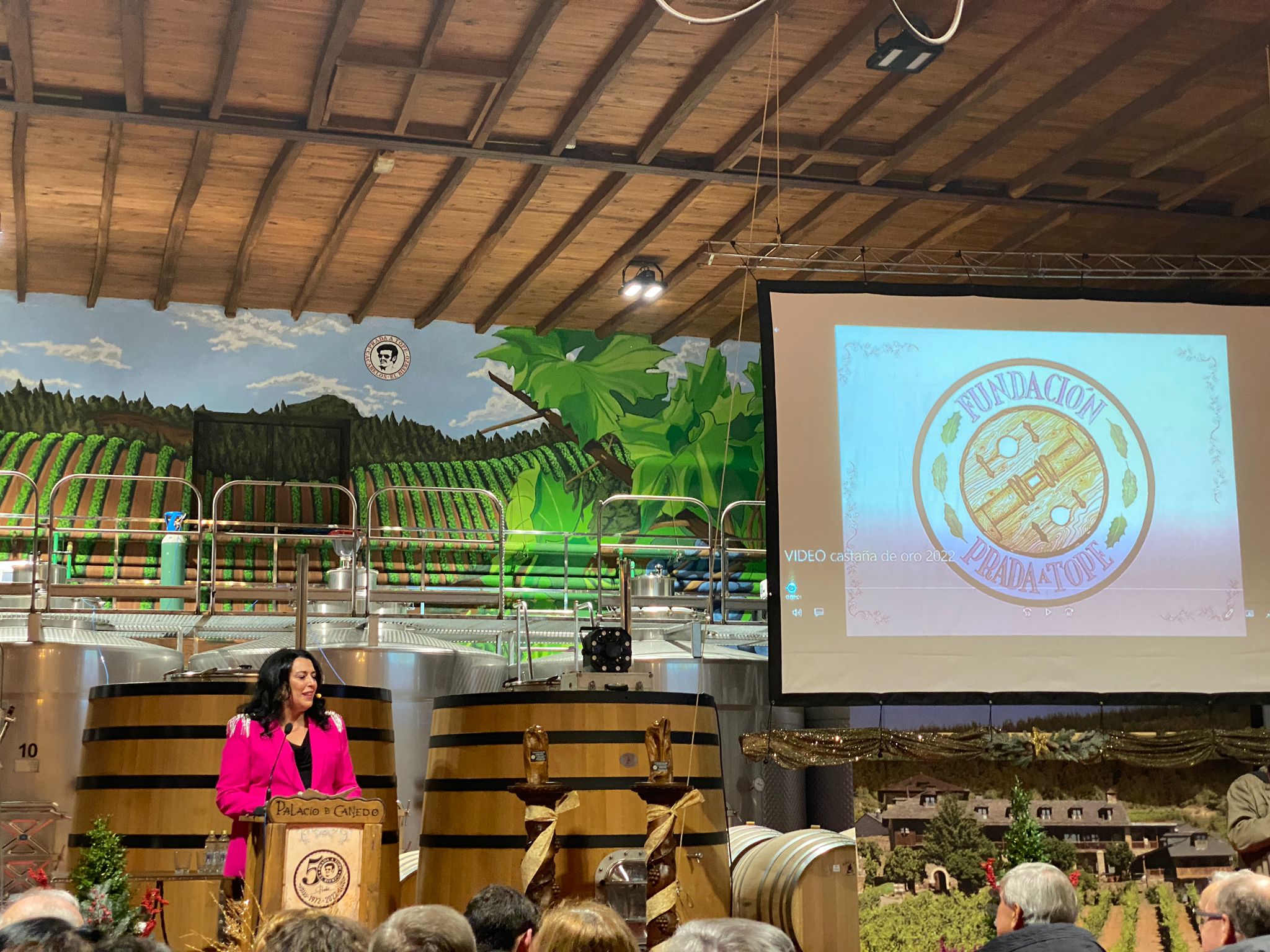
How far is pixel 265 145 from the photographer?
377 inches

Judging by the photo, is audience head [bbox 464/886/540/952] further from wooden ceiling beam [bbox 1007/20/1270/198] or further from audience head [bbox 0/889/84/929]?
wooden ceiling beam [bbox 1007/20/1270/198]

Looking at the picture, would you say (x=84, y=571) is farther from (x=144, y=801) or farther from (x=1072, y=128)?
(x=1072, y=128)

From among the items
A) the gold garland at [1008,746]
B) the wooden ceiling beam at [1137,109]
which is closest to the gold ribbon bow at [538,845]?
the gold garland at [1008,746]

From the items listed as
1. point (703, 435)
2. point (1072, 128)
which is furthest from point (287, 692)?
point (703, 435)

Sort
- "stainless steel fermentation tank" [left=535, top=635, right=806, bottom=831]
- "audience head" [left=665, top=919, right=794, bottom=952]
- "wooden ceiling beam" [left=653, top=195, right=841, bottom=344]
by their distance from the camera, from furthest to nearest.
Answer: "wooden ceiling beam" [left=653, top=195, right=841, bottom=344]
"stainless steel fermentation tank" [left=535, top=635, right=806, bottom=831]
"audience head" [left=665, top=919, right=794, bottom=952]

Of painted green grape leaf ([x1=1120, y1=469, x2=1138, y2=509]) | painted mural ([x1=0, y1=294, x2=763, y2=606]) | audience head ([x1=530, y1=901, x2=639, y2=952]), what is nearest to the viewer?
audience head ([x1=530, y1=901, x2=639, y2=952])

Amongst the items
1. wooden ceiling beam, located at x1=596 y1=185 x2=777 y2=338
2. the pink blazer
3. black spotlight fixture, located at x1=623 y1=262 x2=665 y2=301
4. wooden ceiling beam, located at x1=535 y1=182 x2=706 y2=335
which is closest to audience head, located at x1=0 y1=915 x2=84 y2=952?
the pink blazer

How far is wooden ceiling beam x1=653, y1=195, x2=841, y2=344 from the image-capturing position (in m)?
10.8

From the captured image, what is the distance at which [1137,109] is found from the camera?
29.5ft

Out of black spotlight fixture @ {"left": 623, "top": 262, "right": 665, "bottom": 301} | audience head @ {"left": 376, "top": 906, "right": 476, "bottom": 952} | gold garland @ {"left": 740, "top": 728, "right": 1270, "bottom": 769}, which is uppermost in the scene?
black spotlight fixture @ {"left": 623, "top": 262, "right": 665, "bottom": 301}

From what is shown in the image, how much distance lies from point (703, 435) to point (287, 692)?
9491 millimetres

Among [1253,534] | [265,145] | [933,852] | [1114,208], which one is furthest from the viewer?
[1114,208]

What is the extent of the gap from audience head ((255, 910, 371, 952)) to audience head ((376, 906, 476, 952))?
0.04 meters

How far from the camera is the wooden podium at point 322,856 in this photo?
163 inches
